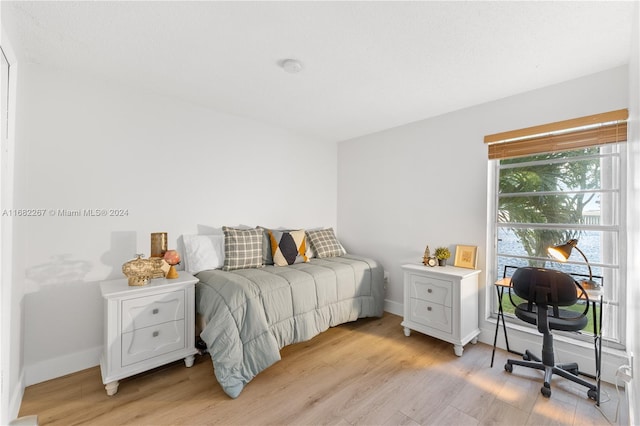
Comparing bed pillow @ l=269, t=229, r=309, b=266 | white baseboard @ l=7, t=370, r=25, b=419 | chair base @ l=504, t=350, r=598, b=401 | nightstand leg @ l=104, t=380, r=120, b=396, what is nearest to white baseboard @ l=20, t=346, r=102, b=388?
white baseboard @ l=7, t=370, r=25, b=419

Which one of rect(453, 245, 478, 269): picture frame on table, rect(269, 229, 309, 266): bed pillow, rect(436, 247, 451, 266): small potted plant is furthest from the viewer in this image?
rect(269, 229, 309, 266): bed pillow

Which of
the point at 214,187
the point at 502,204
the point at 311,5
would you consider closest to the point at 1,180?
the point at 214,187

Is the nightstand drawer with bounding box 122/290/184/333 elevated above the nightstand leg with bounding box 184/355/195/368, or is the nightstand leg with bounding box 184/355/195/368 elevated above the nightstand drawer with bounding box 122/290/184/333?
the nightstand drawer with bounding box 122/290/184/333

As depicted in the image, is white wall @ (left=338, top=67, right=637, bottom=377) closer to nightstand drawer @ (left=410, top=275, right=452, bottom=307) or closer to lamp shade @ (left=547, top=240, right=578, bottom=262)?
nightstand drawer @ (left=410, top=275, right=452, bottom=307)

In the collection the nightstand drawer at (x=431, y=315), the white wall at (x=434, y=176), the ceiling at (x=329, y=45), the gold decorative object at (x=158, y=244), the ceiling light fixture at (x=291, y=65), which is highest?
the ceiling at (x=329, y=45)

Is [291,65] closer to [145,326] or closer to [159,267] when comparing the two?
[159,267]

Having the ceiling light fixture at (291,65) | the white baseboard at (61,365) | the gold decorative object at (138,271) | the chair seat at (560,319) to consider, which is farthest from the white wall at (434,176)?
the white baseboard at (61,365)

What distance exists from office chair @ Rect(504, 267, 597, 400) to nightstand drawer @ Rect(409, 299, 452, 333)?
55 cm

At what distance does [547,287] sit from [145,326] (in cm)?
288

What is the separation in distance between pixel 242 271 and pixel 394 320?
1877mm

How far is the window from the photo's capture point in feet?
7.03

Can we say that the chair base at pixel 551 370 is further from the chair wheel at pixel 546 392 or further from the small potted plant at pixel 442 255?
the small potted plant at pixel 442 255

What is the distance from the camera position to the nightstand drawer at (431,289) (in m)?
2.61

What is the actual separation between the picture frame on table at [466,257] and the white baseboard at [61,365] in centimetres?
332
